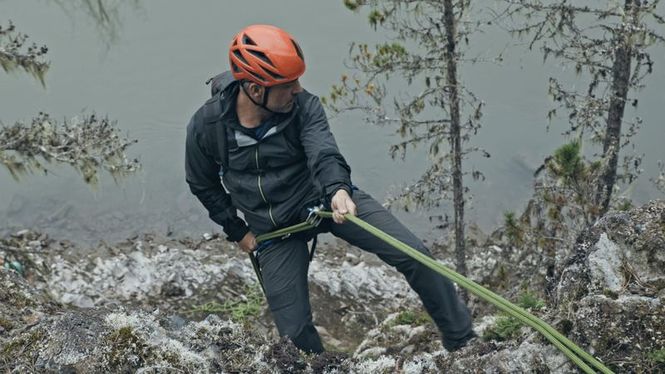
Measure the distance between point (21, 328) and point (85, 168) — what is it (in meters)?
5.35

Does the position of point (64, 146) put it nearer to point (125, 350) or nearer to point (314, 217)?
point (314, 217)

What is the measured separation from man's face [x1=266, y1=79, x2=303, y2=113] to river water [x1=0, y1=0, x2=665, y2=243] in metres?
9.69

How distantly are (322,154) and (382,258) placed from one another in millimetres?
882

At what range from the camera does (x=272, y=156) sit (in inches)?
201

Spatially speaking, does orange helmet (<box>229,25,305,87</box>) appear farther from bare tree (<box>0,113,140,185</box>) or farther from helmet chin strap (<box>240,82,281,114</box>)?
bare tree (<box>0,113,140,185</box>)

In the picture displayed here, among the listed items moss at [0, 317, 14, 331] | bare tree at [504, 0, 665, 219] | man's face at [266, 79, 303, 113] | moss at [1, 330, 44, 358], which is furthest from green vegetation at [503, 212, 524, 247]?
moss at [1, 330, 44, 358]

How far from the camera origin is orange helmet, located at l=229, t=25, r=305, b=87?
4871mm

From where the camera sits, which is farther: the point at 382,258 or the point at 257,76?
the point at 382,258

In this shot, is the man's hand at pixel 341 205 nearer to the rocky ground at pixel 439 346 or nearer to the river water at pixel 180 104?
the rocky ground at pixel 439 346

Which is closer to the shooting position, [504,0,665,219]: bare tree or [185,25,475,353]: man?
[185,25,475,353]: man

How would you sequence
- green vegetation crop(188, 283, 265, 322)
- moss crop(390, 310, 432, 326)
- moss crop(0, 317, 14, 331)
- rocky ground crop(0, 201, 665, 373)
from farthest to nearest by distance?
green vegetation crop(188, 283, 265, 322) → moss crop(390, 310, 432, 326) → moss crop(0, 317, 14, 331) → rocky ground crop(0, 201, 665, 373)

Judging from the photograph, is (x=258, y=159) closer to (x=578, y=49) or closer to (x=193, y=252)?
(x=578, y=49)

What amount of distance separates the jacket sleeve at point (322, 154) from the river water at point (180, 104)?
9663 millimetres

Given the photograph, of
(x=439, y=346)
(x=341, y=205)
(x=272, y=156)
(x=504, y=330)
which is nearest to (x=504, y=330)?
(x=504, y=330)
